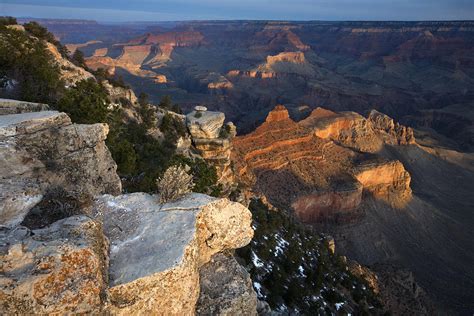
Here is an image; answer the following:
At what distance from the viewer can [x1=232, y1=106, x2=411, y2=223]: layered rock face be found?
4709 centimetres

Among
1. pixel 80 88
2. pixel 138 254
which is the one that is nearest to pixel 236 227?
pixel 138 254

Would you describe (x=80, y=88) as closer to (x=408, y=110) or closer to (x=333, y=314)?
(x=333, y=314)

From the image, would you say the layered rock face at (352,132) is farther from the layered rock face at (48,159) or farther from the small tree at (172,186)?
the small tree at (172,186)

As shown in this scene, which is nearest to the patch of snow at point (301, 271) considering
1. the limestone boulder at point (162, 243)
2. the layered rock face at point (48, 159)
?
the layered rock face at point (48, 159)

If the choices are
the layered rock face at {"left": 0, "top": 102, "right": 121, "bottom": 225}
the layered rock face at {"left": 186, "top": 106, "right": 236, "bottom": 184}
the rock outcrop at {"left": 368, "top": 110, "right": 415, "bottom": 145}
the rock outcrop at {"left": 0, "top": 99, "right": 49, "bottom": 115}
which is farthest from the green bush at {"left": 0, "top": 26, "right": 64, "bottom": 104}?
the rock outcrop at {"left": 368, "top": 110, "right": 415, "bottom": 145}

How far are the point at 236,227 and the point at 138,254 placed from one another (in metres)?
2.80

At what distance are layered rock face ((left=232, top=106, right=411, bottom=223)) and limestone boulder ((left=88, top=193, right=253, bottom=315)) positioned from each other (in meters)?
32.4

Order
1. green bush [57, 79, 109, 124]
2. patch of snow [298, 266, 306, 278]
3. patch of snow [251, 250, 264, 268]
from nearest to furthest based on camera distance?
green bush [57, 79, 109, 124] → patch of snow [251, 250, 264, 268] → patch of snow [298, 266, 306, 278]

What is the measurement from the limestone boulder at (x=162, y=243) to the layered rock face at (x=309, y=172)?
32410 millimetres

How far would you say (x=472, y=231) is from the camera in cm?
5441

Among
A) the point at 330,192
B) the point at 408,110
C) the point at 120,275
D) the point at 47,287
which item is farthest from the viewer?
the point at 408,110

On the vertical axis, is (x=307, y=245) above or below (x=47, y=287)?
below

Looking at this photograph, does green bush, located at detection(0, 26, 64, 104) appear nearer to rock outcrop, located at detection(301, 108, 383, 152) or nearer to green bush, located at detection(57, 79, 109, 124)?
green bush, located at detection(57, 79, 109, 124)

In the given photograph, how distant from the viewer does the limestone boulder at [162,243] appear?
7.68m
